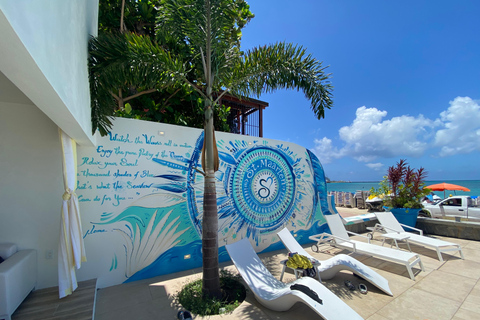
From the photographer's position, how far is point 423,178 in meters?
8.62

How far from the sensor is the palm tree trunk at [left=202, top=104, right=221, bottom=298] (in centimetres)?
387

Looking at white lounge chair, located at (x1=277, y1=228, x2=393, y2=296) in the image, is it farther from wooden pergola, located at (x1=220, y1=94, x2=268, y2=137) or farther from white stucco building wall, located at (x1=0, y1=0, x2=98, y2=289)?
wooden pergola, located at (x1=220, y1=94, x2=268, y2=137)

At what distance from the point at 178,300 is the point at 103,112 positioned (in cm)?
353

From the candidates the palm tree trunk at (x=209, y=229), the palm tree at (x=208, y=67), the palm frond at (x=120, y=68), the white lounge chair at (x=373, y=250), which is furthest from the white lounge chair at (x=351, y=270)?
the palm frond at (x=120, y=68)

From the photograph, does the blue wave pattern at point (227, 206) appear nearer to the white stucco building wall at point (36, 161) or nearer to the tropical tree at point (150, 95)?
the white stucco building wall at point (36, 161)

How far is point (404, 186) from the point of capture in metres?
8.78

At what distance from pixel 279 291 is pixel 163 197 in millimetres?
3077

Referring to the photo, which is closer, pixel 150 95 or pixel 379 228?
pixel 379 228

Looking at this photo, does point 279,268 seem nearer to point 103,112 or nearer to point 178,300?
point 178,300

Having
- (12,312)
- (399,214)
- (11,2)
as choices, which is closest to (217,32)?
(11,2)

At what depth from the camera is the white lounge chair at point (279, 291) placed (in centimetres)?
301

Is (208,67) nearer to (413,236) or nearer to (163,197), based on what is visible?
(163,197)

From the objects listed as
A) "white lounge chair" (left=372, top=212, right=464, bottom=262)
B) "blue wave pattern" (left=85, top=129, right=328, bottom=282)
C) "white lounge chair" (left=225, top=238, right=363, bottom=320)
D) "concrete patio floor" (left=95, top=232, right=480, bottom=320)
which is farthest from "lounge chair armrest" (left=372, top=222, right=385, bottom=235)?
"white lounge chair" (left=225, top=238, right=363, bottom=320)

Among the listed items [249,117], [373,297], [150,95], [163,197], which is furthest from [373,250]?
[150,95]
